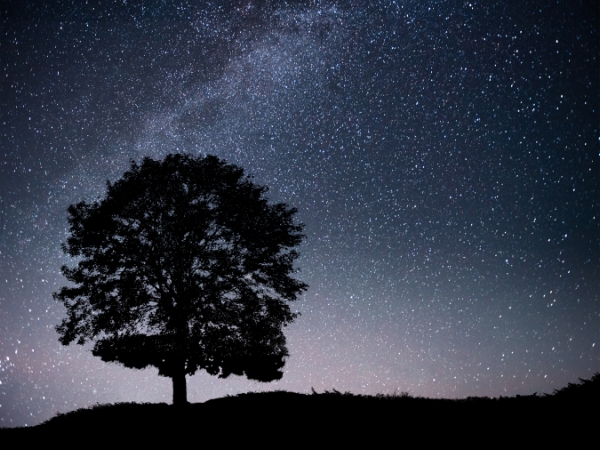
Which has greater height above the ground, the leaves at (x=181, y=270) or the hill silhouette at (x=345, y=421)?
the leaves at (x=181, y=270)

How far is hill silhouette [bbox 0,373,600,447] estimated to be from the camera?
25.8 ft

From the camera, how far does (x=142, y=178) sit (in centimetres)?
2161

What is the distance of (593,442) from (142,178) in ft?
65.2

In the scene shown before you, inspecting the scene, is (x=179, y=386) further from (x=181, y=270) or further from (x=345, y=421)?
(x=345, y=421)

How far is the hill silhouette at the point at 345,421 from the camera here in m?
7.88

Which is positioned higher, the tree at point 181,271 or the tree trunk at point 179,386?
the tree at point 181,271

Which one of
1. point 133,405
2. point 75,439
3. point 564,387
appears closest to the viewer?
point 564,387

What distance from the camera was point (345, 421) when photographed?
9.47 metres

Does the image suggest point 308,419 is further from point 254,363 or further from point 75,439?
point 254,363

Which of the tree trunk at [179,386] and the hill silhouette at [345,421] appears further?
the tree trunk at [179,386]

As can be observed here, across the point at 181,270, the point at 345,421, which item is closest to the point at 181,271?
the point at 181,270

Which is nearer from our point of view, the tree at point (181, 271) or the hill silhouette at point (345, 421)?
the hill silhouette at point (345, 421)

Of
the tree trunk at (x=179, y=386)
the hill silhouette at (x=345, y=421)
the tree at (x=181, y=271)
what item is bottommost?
the hill silhouette at (x=345, y=421)

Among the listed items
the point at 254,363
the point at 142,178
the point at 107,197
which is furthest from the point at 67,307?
the point at 254,363
